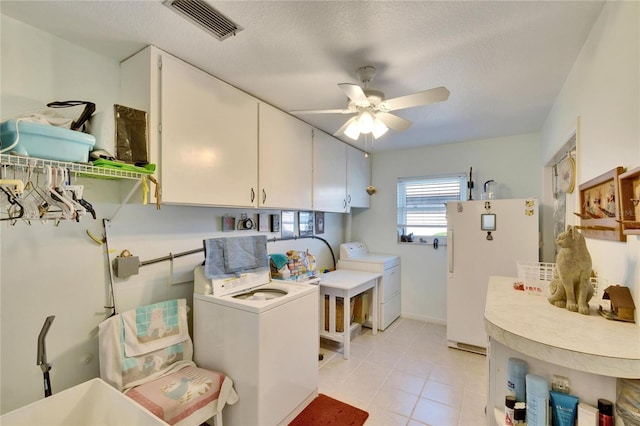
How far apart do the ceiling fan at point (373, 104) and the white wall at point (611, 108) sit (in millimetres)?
683

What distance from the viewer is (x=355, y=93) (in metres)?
1.65

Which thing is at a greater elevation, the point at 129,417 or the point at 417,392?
the point at 129,417

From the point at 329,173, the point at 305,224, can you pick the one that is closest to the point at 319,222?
the point at 305,224

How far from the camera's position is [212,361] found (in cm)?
191

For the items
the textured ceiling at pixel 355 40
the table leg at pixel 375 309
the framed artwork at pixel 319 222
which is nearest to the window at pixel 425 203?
the table leg at pixel 375 309

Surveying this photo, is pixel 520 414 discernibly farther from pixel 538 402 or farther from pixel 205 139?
pixel 205 139

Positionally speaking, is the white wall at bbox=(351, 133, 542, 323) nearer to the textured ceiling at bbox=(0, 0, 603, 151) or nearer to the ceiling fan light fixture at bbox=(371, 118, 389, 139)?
the textured ceiling at bbox=(0, 0, 603, 151)

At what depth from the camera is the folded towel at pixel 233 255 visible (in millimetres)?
1999

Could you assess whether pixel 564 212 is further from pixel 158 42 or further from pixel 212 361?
pixel 158 42

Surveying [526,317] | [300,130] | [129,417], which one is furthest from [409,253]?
[129,417]

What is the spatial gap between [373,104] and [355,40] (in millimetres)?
411

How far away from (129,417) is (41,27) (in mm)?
1947

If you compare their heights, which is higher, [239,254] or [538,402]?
[239,254]

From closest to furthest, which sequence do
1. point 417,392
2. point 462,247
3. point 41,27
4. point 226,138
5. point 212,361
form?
point 41,27
point 212,361
point 226,138
point 417,392
point 462,247
